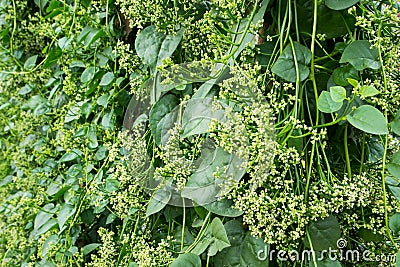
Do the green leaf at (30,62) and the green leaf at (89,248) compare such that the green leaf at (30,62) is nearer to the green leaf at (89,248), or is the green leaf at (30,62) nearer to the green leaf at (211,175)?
the green leaf at (89,248)

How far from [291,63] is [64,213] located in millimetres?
788

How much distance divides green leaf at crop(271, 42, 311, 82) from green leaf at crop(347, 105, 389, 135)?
116mm

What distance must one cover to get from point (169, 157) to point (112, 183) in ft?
1.03

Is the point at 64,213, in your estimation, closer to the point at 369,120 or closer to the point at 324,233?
the point at 324,233

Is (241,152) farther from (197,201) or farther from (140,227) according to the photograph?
(140,227)

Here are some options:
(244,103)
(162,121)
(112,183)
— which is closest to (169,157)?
(162,121)

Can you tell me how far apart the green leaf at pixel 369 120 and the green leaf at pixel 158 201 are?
41 cm

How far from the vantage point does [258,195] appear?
0.80 m

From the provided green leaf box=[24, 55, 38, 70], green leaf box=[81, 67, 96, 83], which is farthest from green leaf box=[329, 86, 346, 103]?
green leaf box=[24, 55, 38, 70]

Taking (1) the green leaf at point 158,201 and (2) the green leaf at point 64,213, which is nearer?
(1) the green leaf at point 158,201

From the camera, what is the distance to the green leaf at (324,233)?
2.54 feet

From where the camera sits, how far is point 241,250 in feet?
2.73

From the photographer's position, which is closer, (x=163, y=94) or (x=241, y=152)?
(x=241, y=152)

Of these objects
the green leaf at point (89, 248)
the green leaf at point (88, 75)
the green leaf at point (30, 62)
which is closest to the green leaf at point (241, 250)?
the green leaf at point (89, 248)
